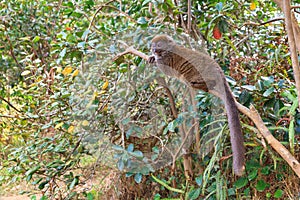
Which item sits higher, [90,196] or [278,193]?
[278,193]

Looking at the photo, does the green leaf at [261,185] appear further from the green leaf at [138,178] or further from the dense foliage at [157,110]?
the green leaf at [138,178]

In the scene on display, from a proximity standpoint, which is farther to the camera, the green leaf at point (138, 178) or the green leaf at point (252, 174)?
the green leaf at point (138, 178)

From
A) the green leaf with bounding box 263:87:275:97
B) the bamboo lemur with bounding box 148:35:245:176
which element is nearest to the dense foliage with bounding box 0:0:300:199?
the green leaf with bounding box 263:87:275:97

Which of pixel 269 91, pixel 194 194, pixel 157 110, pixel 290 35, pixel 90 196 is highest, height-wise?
pixel 290 35

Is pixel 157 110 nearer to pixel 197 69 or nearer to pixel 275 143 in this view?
pixel 197 69

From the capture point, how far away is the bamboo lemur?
0.84m

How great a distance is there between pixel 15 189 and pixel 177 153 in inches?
55.2

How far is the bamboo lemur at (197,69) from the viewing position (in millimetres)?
843

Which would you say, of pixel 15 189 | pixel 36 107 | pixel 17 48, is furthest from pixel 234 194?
pixel 17 48

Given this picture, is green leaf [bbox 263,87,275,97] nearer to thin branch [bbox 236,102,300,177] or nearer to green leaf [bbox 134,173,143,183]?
thin branch [bbox 236,102,300,177]

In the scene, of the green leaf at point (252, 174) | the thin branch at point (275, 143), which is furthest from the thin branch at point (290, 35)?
the green leaf at point (252, 174)

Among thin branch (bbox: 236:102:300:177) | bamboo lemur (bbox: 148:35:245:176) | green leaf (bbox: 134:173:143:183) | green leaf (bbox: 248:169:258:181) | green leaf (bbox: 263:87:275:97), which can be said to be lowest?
green leaf (bbox: 134:173:143:183)

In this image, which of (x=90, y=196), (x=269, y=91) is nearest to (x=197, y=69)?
(x=269, y=91)

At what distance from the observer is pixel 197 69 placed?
88 cm
